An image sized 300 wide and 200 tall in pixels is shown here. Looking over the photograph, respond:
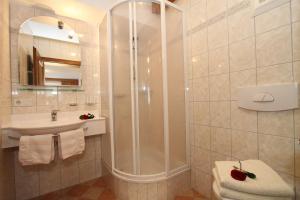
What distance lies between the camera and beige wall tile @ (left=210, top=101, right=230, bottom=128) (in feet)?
4.22

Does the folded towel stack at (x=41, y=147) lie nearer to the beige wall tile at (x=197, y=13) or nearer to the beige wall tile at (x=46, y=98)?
the beige wall tile at (x=46, y=98)

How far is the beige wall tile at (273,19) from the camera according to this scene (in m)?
Result: 0.92

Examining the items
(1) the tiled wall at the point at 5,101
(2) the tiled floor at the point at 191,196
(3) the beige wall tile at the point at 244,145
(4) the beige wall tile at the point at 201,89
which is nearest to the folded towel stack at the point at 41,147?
(1) the tiled wall at the point at 5,101

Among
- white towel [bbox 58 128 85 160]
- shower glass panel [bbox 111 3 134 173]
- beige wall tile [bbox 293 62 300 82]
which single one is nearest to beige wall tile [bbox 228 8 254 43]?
beige wall tile [bbox 293 62 300 82]

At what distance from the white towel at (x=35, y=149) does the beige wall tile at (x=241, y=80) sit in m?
1.63

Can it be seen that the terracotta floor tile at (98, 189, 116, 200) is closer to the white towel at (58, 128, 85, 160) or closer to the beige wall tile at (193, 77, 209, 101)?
the white towel at (58, 128, 85, 160)

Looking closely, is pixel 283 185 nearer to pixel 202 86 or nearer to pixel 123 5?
pixel 202 86

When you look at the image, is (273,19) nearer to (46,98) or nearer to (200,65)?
(200,65)

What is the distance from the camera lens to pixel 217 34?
1.35 m

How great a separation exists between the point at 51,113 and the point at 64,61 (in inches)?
24.8

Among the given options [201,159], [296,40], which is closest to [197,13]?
[296,40]

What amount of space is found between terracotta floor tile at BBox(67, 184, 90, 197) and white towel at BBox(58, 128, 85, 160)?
564mm

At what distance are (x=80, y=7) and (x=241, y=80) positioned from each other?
1975 mm

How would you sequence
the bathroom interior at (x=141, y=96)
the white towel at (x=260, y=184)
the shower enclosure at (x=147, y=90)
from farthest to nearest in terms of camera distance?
the shower enclosure at (x=147, y=90), the bathroom interior at (x=141, y=96), the white towel at (x=260, y=184)
